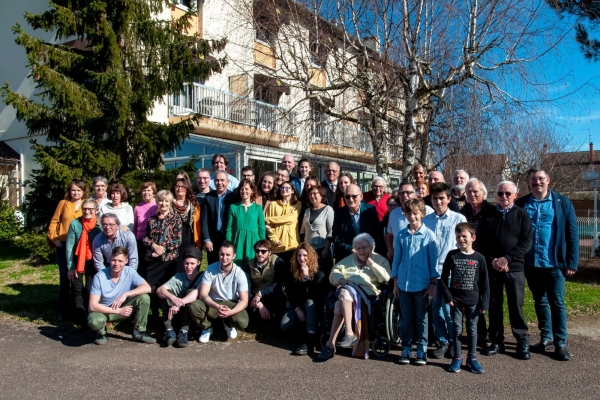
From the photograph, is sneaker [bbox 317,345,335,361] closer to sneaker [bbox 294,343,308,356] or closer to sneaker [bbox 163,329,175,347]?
sneaker [bbox 294,343,308,356]

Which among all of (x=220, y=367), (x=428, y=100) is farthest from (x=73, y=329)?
(x=428, y=100)

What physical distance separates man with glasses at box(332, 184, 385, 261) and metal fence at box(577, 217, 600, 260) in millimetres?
11081

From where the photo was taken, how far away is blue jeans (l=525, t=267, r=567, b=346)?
17.3 ft

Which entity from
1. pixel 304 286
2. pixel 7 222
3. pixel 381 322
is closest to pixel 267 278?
pixel 304 286

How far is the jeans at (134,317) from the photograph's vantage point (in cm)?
567

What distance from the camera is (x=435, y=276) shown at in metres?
5.17

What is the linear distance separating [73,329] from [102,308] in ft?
2.94

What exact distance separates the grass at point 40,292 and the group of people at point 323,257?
0.97 m

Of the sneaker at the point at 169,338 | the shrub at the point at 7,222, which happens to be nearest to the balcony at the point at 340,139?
the sneaker at the point at 169,338

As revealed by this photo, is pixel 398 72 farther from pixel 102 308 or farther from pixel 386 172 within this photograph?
pixel 102 308

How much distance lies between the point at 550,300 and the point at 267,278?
3.27 metres

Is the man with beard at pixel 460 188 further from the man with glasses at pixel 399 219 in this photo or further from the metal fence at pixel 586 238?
the metal fence at pixel 586 238

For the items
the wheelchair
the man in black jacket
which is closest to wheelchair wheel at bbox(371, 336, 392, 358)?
the wheelchair

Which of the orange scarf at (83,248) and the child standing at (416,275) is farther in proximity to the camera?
the orange scarf at (83,248)
